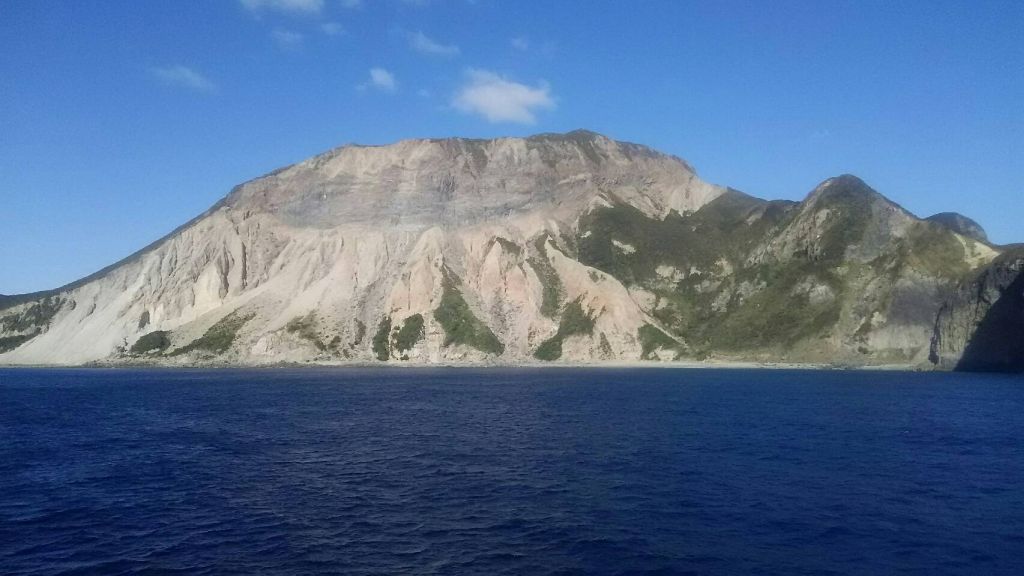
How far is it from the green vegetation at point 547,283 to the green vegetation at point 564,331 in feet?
15.6

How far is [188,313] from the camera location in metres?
200

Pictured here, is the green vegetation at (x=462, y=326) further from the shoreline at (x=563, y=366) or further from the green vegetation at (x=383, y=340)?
the green vegetation at (x=383, y=340)

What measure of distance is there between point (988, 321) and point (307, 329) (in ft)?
479

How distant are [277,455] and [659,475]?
74.8 ft

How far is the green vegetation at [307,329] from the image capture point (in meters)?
177

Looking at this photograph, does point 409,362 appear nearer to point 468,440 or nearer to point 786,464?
point 468,440

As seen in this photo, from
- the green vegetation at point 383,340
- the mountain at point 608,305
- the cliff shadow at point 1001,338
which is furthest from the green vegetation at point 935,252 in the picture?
the green vegetation at point 383,340

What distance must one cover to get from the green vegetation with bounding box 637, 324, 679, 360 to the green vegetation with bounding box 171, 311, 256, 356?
99.6 meters

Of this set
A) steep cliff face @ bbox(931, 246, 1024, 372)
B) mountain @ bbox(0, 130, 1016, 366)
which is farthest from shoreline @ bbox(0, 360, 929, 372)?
steep cliff face @ bbox(931, 246, 1024, 372)

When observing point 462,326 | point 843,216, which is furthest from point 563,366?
point 843,216

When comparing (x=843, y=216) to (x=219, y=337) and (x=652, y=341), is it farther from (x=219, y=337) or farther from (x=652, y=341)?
(x=219, y=337)

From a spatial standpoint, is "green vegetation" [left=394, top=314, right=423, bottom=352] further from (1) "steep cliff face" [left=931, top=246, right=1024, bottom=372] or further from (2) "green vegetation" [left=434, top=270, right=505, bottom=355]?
(1) "steep cliff face" [left=931, top=246, right=1024, bottom=372]

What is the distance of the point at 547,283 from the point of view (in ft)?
619

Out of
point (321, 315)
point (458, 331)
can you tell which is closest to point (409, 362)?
point (458, 331)
